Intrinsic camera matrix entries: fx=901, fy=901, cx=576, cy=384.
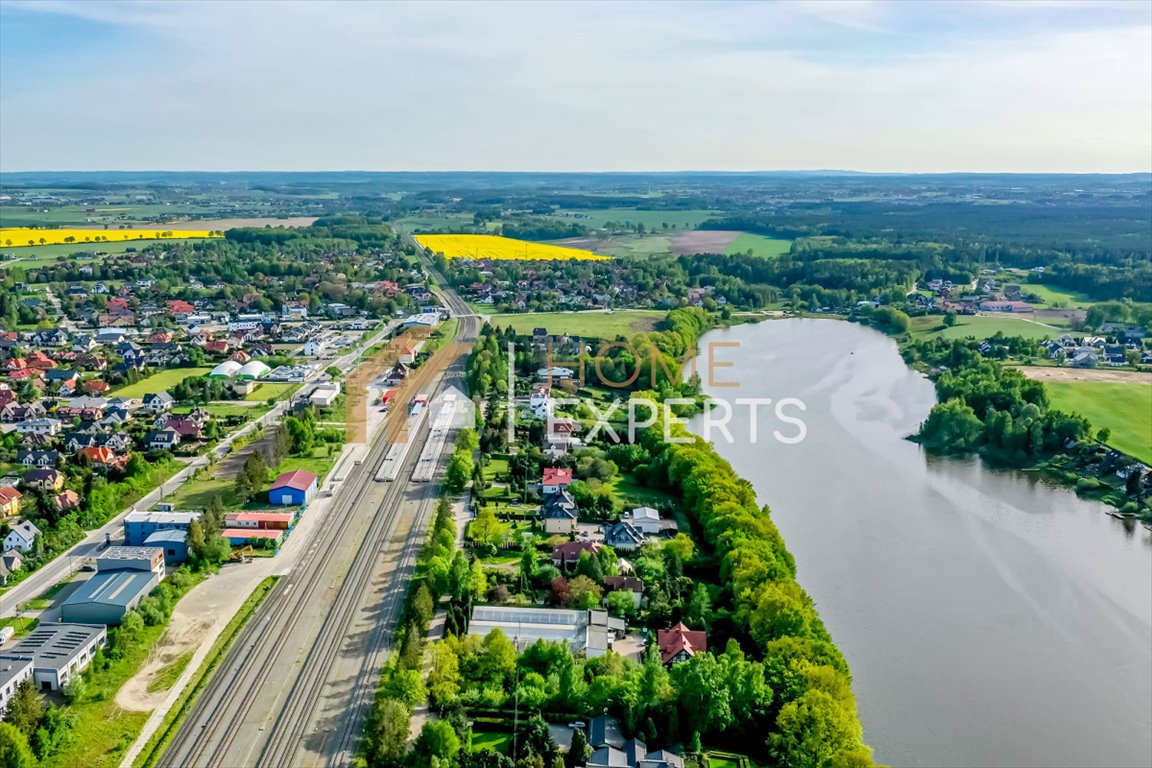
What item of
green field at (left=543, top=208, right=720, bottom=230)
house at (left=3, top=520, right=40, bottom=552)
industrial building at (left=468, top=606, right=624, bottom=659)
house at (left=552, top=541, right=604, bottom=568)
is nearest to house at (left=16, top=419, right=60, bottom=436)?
house at (left=3, top=520, right=40, bottom=552)

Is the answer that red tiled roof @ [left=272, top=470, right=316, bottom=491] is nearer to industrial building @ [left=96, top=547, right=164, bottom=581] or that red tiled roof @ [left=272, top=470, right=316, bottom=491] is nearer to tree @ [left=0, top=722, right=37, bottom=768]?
industrial building @ [left=96, top=547, right=164, bottom=581]

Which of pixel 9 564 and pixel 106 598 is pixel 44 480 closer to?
pixel 9 564

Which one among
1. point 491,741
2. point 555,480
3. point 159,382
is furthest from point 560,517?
point 159,382

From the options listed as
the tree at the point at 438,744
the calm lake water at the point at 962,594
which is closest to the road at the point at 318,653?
the tree at the point at 438,744

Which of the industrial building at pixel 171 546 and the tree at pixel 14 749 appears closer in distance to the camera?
the tree at pixel 14 749

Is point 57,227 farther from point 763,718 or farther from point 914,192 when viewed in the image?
point 914,192

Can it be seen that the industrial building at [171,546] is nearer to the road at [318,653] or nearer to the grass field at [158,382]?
the road at [318,653]

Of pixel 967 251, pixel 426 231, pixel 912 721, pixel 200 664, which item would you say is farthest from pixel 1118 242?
pixel 200 664
